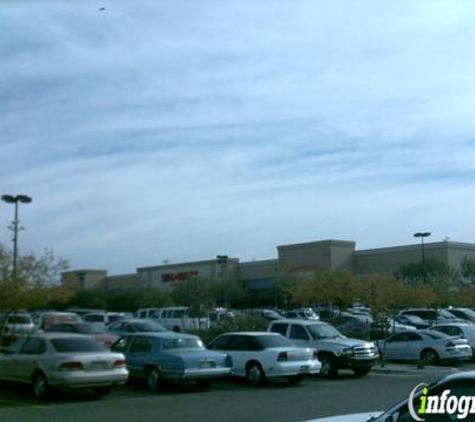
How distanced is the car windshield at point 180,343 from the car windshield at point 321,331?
15.3ft

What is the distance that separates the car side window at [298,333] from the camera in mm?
22689

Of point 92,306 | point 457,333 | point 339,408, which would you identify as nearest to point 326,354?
point 339,408

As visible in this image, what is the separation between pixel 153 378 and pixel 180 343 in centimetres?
109

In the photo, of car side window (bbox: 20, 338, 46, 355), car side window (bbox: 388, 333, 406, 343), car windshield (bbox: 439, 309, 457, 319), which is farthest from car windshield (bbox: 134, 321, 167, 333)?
car windshield (bbox: 439, 309, 457, 319)

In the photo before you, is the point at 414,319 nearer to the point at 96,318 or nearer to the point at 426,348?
the point at 426,348

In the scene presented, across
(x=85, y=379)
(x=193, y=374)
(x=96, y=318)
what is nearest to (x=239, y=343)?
(x=193, y=374)

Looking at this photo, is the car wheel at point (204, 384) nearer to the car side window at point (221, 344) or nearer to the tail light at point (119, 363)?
the car side window at point (221, 344)

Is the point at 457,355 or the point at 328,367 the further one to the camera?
the point at 457,355

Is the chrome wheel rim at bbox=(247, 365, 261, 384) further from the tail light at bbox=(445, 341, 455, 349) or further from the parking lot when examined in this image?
the tail light at bbox=(445, 341, 455, 349)

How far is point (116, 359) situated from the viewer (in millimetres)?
16641

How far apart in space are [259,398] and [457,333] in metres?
14.1

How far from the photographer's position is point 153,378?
18.5 meters

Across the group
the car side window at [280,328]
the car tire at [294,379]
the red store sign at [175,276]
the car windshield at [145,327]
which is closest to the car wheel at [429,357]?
the car side window at [280,328]

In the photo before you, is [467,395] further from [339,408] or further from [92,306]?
[92,306]
